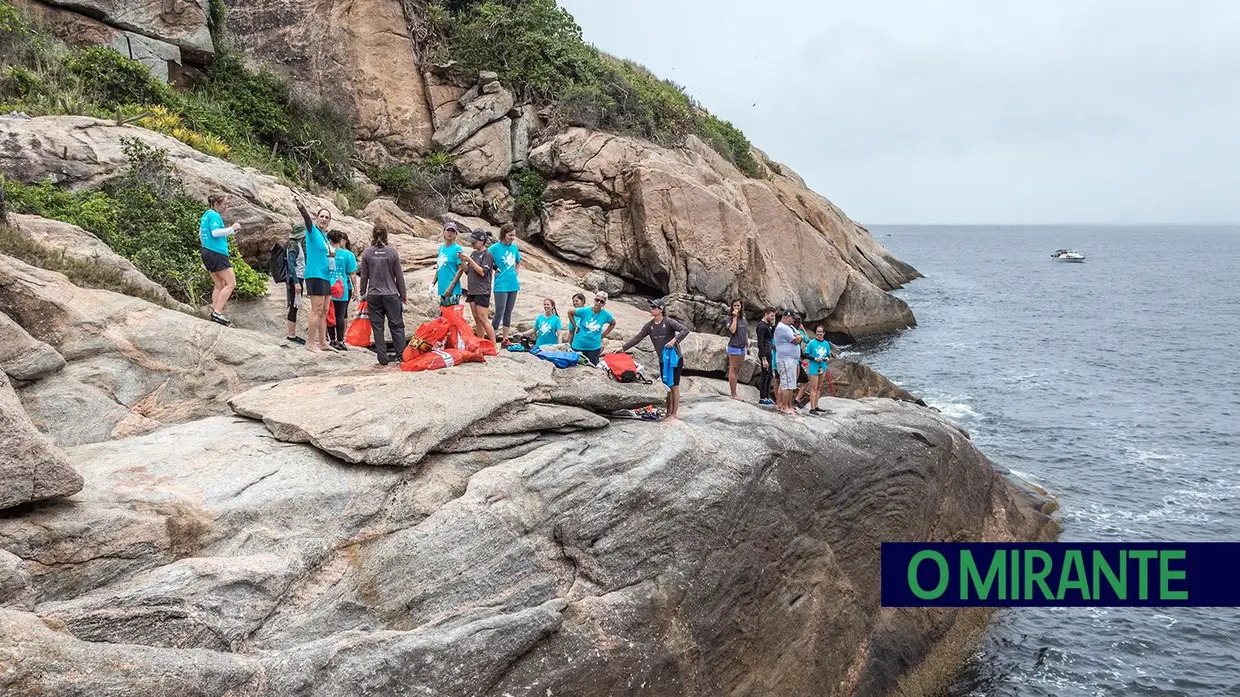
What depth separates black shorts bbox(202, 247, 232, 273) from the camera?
42.3 feet

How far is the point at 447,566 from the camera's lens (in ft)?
29.9

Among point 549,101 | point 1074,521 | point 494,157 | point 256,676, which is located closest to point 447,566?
point 256,676

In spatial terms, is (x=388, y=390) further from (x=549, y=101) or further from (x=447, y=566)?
(x=549, y=101)

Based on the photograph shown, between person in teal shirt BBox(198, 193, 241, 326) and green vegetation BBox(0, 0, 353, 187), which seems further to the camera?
green vegetation BBox(0, 0, 353, 187)

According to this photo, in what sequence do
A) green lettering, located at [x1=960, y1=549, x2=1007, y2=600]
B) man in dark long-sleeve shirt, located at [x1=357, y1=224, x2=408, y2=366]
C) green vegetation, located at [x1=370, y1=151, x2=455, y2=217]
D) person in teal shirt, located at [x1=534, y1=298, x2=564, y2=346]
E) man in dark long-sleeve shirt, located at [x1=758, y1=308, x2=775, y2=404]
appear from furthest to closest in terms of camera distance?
green vegetation, located at [x1=370, y1=151, x2=455, y2=217] < man in dark long-sleeve shirt, located at [x1=758, y1=308, x2=775, y2=404] < person in teal shirt, located at [x1=534, y1=298, x2=564, y2=346] < man in dark long-sleeve shirt, located at [x1=357, y1=224, x2=408, y2=366] < green lettering, located at [x1=960, y1=549, x2=1007, y2=600]

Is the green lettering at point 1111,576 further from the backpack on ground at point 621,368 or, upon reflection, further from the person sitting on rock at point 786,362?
the person sitting on rock at point 786,362

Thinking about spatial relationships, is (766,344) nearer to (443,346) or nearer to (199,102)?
(443,346)

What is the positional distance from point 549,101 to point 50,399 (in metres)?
22.5

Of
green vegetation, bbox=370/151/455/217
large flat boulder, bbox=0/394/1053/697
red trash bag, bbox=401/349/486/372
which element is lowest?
large flat boulder, bbox=0/394/1053/697

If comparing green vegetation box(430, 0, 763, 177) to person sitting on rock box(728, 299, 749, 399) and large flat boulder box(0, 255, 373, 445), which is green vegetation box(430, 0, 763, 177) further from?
large flat boulder box(0, 255, 373, 445)

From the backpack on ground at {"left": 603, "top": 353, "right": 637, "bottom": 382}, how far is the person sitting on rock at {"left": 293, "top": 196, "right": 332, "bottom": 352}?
14.3 ft

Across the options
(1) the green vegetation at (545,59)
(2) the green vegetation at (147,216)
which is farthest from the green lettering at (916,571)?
(1) the green vegetation at (545,59)

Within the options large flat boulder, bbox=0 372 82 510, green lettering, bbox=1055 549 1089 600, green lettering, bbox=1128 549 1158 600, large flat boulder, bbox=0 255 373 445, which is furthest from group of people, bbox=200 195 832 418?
green lettering, bbox=1128 549 1158 600

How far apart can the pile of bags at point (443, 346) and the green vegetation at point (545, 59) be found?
18.9 meters
